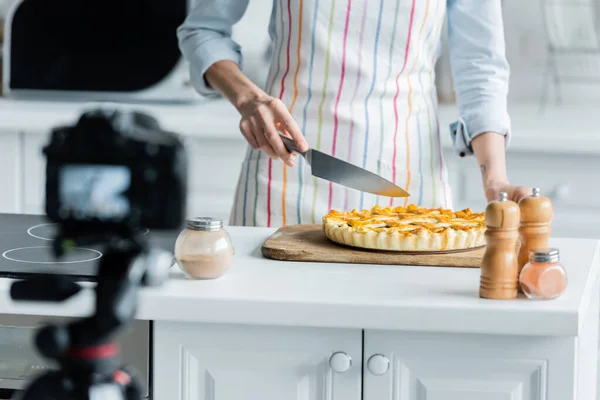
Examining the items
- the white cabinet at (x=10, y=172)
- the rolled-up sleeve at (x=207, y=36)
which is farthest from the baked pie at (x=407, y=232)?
the white cabinet at (x=10, y=172)

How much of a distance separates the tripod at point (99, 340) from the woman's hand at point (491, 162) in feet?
3.42

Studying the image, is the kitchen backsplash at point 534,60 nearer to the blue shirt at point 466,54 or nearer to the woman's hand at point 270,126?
the blue shirt at point 466,54

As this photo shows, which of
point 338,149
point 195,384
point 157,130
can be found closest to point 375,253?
point 195,384

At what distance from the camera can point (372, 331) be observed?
107 cm

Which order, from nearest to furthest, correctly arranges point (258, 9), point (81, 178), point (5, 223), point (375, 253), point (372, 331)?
point (81, 178)
point (372, 331)
point (375, 253)
point (5, 223)
point (258, 9)

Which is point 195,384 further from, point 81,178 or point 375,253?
point 81,178

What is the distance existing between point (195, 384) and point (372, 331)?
0.73ft

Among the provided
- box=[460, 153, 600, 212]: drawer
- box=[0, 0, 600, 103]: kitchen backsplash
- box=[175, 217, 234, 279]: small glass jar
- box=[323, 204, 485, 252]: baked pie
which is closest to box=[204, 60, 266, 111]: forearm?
box=[323, 204, 485, 252]: baked pie

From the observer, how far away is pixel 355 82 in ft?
5.30

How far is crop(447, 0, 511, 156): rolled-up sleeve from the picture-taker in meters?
1.54

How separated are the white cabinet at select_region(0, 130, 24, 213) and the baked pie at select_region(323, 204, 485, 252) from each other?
1.31 meters

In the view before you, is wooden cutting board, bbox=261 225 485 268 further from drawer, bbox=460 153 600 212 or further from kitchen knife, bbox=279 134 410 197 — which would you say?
drawer, bbox=460 153 600 212

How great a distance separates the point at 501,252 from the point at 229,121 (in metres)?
1.38

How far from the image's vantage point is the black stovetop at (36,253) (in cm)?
112
